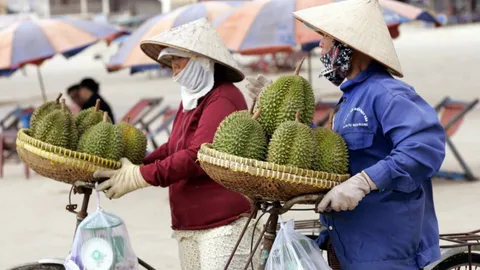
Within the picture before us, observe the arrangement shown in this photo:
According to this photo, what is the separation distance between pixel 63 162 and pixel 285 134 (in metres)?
0.95

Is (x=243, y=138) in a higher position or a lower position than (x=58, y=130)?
higher

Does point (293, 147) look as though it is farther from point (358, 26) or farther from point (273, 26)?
point (273, 26)

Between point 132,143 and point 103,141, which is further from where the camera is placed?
point 132,143

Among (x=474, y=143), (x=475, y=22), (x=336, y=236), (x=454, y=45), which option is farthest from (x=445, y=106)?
(x=475, y=22)

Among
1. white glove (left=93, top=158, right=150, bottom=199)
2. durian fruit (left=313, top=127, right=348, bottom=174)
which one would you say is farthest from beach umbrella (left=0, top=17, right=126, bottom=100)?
durian fruit (left=313, top=127, right=348, bottom=174)

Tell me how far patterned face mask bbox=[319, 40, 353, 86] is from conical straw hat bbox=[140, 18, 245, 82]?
61cm

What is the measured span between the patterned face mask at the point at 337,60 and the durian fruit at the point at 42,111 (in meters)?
1.18

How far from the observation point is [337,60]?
2742mm

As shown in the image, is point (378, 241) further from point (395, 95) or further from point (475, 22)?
point (475, 22)

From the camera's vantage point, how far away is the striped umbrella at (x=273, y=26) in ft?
24.7

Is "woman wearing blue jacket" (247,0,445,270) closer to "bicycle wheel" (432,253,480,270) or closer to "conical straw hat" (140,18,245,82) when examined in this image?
"bicycle wheel" (432,253,480,270)

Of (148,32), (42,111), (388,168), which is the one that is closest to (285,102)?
(388,168)

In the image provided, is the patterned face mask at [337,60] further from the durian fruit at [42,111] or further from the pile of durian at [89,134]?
the durian fruit at [42,111]

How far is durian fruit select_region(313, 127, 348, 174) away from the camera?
256cm
